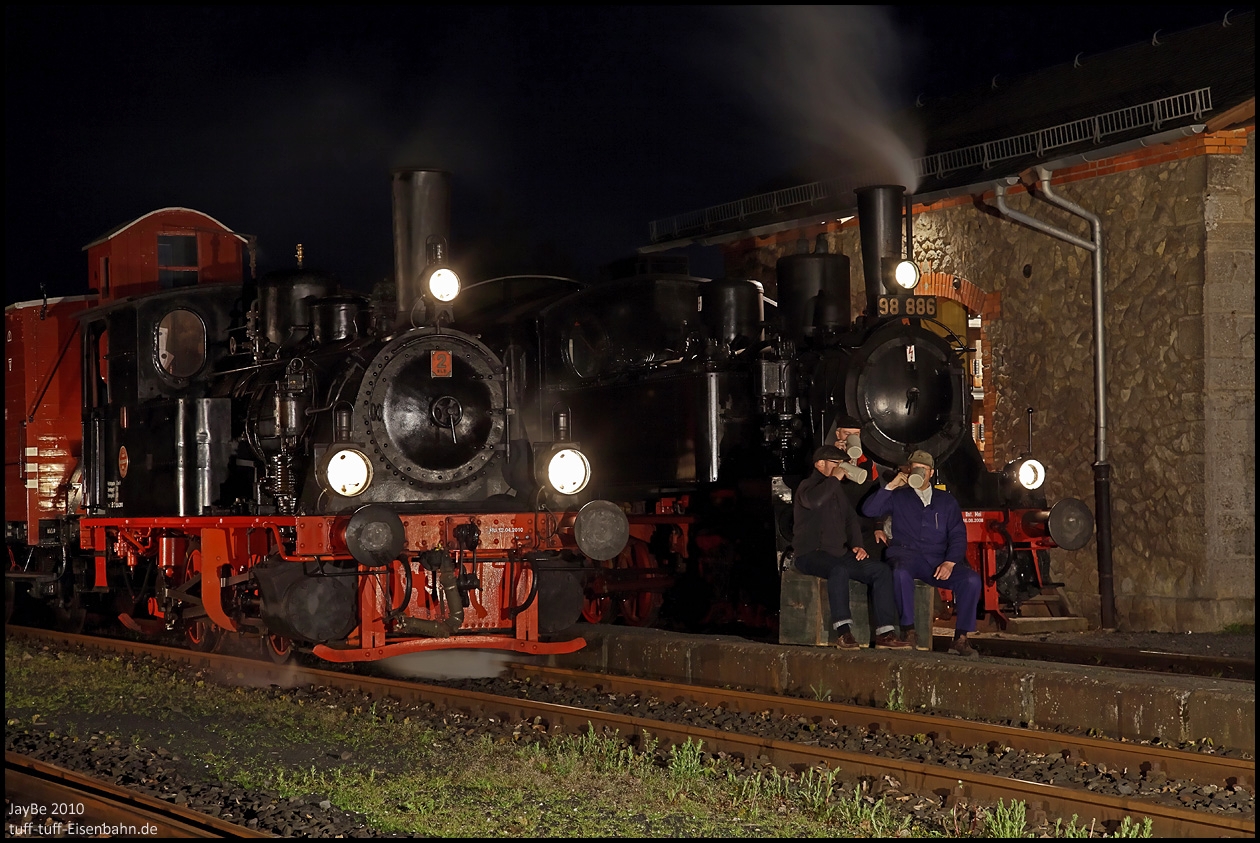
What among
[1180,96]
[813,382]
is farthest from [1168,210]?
[813,382]

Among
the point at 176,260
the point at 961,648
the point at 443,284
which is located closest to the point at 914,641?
the point at 961,648

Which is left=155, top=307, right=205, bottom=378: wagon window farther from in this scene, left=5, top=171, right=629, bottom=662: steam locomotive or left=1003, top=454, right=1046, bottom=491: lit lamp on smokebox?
left=1003, top=454, right=1046, bottom=491: lit lamp on smokebox

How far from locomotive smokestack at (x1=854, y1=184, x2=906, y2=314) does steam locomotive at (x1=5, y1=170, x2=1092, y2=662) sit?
0.03 metres

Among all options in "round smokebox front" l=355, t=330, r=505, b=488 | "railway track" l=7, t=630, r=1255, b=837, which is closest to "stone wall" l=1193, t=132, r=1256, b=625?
"railway track" l=7, t=630, r=1255, b=837

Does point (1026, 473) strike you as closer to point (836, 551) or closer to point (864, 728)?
point (836, 551)

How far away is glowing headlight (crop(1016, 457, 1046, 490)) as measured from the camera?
→ 478 inches

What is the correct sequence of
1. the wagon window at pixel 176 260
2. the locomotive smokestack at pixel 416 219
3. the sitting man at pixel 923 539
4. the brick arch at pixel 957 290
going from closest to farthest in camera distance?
Result: the sitting man at pixel 923 539, the locomotive smokestack at pixel 416 219, the wagon window at pixel 176 260, the brick arch at pixel 957 290

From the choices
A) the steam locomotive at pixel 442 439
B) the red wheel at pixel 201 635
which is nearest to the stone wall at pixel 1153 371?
the steam locomotive at pixel 442 439

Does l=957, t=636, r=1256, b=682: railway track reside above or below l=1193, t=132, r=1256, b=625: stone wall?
→ below

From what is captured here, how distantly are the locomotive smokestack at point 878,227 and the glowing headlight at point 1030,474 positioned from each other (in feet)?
6.02

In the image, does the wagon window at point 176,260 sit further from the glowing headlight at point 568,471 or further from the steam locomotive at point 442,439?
the glowing headlight at point 568,471

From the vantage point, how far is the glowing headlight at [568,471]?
33.0 feet

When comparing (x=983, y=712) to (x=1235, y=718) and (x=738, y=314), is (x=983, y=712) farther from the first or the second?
(x=738, y=314)

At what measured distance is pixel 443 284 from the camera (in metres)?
10.2
